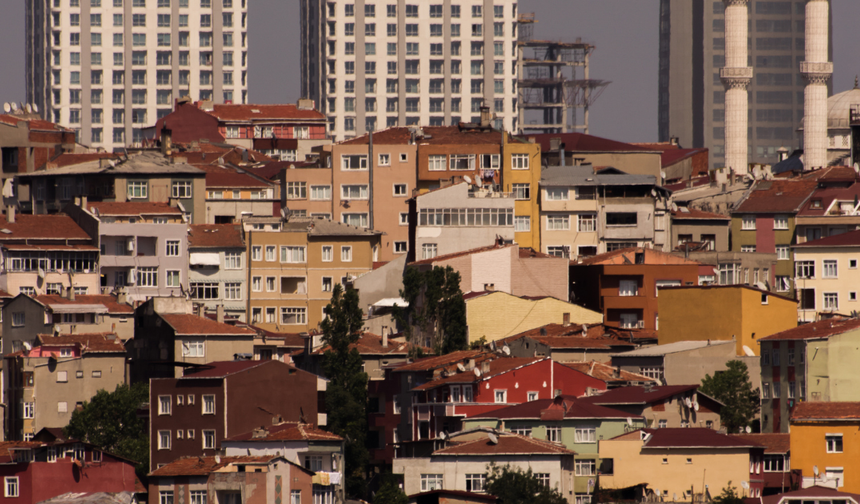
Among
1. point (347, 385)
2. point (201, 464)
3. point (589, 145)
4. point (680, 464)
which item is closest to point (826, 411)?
point (680, 464)

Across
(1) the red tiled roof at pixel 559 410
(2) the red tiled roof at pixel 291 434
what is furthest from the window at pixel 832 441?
(2) the red tiled roof at pixel 291 434

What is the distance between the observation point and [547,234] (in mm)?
102312

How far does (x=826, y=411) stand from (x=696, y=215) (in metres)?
38.0

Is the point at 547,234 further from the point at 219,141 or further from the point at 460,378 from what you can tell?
the point at 219,141

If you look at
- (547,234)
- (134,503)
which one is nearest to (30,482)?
(134,503)

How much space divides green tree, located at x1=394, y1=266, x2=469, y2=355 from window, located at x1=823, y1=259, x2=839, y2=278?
77.9 ft

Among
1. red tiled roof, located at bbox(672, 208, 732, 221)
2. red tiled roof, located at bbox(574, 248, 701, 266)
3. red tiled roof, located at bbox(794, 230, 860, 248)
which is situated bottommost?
red tiled roof, located at bbox(574, 248, 701, 266)

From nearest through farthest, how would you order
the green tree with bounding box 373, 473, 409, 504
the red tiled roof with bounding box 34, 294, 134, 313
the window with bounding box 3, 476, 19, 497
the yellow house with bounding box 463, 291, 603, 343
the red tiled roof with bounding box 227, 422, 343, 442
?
1. the green tree with bounding box 373, 473, 409, 504
2. the red tiled roof with bounding box 227, 422, 343, 442
3. the window with bounding box 3, 476, 19, 497
4. the yellow house with bounding box 463, 291, 603, 343
5. the red tiled roof with bounding box 34, 294, 134, 313

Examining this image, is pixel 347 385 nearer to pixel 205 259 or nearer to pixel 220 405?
pixel 220 405

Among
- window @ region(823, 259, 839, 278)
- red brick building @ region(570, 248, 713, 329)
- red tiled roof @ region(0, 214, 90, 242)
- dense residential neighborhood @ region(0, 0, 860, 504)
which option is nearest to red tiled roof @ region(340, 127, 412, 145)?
dense residential neighborhood @ region(0, 0, 860, 504)

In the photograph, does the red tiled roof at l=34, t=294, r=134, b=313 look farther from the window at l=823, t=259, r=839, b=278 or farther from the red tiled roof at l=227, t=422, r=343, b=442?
the window at l=823, t=259, r=839, b=278

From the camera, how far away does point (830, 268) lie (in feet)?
314

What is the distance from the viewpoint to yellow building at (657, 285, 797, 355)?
3110 inches

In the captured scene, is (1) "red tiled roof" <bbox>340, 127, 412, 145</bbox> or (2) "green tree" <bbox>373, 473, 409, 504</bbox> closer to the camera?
(2) "green tree" <bbox>373, 473, 409, 504</bbox>
